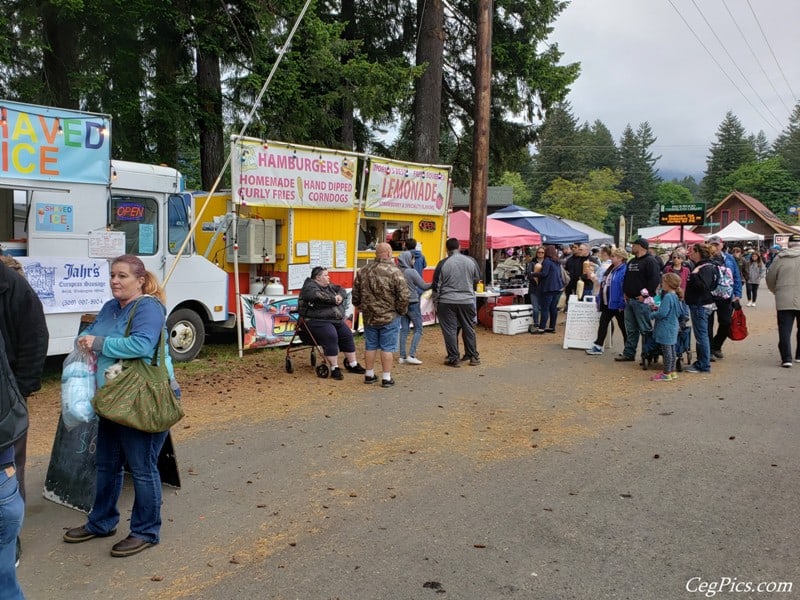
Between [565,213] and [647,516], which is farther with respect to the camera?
[565,213]

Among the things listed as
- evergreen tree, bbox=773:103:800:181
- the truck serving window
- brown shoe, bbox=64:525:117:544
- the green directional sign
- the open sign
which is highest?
evergreen tree, bbox=773:103:800:181

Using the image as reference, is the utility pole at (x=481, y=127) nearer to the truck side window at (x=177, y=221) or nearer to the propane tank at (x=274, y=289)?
the propane tank at (x=274, y=289)

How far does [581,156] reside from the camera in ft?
237

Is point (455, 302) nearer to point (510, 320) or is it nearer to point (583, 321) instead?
point (583, 321)

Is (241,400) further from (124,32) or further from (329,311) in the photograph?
(124,32)

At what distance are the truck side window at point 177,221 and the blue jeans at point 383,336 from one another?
3166 mm

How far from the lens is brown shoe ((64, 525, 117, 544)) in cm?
385

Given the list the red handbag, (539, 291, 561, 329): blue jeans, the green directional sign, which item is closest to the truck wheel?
(539, 291, 561, 329): blue jeans

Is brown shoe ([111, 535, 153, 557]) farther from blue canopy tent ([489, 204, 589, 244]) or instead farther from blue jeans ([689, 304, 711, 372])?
blue canopy tent ([489, 204, 589, 244])

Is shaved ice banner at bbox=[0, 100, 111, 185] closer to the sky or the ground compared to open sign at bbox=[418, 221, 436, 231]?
closer to the sky

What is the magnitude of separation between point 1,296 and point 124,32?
10845mm

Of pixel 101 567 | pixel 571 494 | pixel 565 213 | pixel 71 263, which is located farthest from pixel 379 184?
pixel 565 213

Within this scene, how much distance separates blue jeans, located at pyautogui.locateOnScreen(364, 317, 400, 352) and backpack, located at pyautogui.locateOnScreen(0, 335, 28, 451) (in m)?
5.74

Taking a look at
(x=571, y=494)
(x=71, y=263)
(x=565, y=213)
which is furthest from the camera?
(x=565, y=213)
